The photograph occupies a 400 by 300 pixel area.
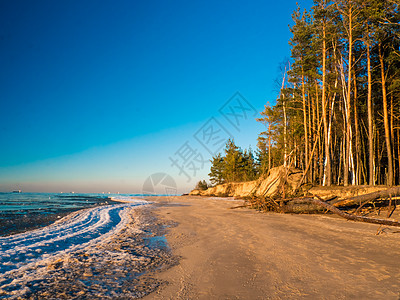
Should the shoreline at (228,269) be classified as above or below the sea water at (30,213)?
above

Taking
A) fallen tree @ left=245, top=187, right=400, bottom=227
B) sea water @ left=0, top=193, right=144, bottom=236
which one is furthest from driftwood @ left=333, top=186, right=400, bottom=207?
sea water @ left=0, top=193, right=144, bottom=236

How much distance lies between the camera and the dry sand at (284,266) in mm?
3225

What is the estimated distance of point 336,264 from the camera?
444 cm

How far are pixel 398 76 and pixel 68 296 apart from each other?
22792 millimetres

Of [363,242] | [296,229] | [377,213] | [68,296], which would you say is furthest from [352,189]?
[68,296]

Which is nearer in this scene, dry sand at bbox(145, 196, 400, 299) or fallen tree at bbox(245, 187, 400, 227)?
dry sand at bbox(145, 196, 400, 299)

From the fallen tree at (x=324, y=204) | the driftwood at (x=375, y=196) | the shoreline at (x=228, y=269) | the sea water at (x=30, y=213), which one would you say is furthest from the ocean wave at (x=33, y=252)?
the driftwood at (x=375, y=196)

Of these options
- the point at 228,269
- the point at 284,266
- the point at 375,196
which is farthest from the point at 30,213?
the point at 375,196

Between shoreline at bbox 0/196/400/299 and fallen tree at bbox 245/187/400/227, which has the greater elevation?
fallen tree at bbox 245/187/400/227

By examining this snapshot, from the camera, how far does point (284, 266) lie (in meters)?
4.35

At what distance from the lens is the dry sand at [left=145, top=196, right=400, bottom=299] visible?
10.6 ft

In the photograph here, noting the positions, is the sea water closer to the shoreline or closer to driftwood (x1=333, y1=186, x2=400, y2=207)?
the shoreline

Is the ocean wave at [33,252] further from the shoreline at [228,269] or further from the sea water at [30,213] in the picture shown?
the sea water at [30,213]

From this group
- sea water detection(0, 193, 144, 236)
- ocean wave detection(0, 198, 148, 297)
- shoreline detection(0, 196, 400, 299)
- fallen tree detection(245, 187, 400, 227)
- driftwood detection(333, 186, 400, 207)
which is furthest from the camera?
driftwood detection(333, 186, 400, 207)
